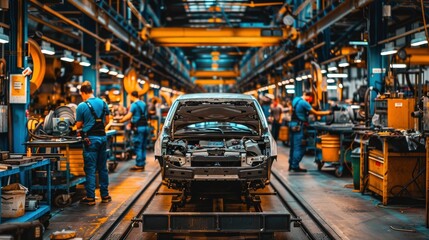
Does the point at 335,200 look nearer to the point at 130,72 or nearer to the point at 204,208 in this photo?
the point at 204,208

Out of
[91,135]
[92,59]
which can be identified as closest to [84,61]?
[92,59]

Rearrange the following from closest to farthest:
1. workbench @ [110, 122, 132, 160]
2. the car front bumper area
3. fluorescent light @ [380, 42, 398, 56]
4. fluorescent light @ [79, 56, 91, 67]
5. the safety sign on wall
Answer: the car front bumper area
the safety sign on wall
fluorescent light @ [380, 42, 398, 56]
fluorescent light @ [79, 56, 91, 67]
workbench @ [110, 122, 132, 160]

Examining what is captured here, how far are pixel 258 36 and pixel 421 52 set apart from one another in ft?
17.9

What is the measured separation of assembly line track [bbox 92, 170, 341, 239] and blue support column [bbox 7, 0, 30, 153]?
6.12 ft

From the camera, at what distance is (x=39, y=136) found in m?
8.06

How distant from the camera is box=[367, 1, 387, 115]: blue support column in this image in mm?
11164

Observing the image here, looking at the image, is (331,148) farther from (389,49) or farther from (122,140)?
(122,140)

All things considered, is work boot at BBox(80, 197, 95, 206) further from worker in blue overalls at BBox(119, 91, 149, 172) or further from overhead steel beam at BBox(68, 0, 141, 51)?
worker in blue overalls at BBox(119, 91, 149, 172)

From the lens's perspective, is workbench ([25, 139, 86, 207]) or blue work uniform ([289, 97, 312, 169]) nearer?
workbench ([25, 139, 86, 207])

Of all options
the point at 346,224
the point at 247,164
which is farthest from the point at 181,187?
the point at 346,224

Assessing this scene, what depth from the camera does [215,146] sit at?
7.43 meters

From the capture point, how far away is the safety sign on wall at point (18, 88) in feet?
24.9

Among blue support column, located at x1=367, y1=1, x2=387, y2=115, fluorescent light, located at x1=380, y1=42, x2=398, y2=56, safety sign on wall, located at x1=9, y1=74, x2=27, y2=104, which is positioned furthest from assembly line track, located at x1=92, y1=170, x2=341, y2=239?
fluorescent light, located at x1=380, y1=42, x2=398, y2=56

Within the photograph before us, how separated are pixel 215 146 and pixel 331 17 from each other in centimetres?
695
